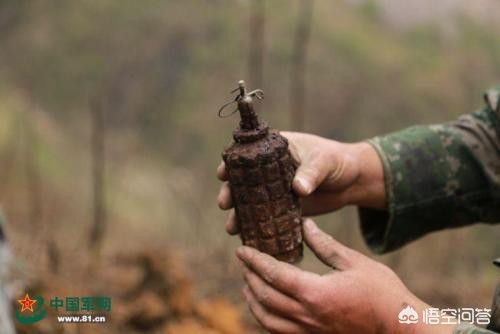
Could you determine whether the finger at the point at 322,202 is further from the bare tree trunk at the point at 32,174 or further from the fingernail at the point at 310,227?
the bare tree trunk at the point at 32,174

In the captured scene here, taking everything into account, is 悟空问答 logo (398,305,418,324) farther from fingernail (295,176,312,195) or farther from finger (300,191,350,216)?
finger (300,191,350,216)

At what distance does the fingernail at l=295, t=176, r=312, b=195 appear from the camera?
2346mm

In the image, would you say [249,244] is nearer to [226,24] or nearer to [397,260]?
[397,260]

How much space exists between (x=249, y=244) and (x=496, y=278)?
16.8 feet

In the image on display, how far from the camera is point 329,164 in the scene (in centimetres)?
271

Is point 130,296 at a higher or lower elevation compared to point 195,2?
lower

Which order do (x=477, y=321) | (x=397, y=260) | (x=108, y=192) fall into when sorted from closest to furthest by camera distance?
(x=477, y=321) < (x=397, y=260) < (x=108, y=192)

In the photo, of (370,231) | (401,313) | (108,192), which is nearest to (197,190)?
(108,192)

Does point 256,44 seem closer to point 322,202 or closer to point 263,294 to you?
point 322,202

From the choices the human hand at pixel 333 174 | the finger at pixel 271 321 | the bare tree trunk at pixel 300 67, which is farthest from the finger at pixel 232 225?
the bare tree trunk at pixel 300 67

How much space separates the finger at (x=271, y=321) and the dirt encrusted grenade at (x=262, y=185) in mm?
188

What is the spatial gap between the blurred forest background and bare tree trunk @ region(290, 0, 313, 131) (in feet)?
0.10

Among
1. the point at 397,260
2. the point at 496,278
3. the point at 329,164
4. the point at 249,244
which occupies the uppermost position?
the point at 329,164

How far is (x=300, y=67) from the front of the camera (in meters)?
6.73
